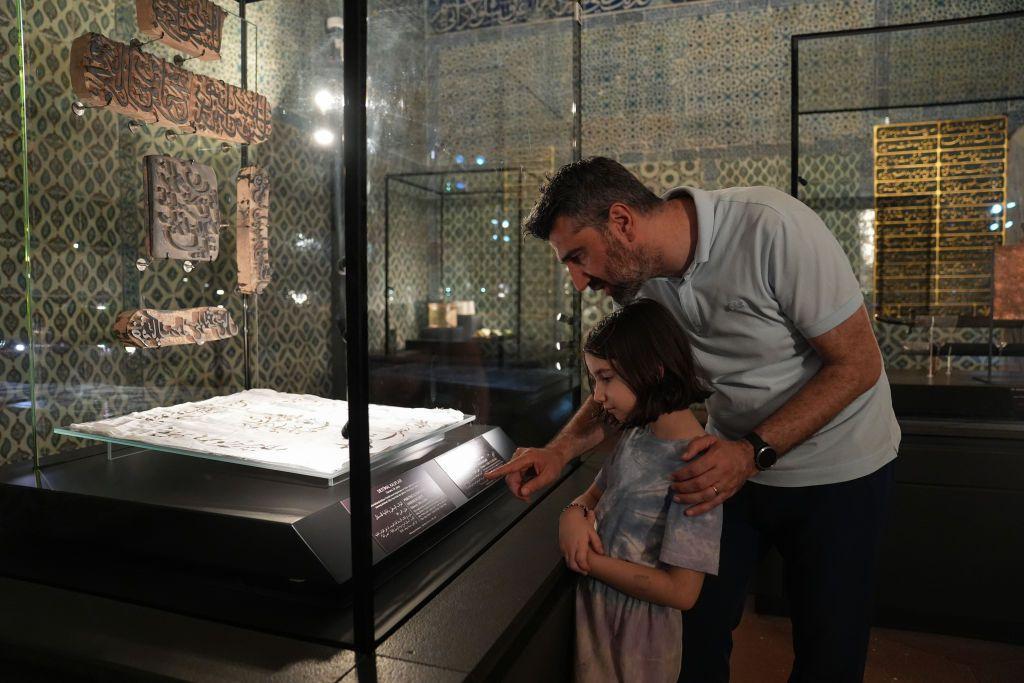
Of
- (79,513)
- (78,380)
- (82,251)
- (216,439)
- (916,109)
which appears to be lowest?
(79,513)

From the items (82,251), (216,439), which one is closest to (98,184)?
(82,251)

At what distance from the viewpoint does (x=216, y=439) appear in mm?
1444

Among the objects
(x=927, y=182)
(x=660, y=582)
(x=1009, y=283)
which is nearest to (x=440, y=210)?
(x=660, y=582)

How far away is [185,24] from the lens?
155cm

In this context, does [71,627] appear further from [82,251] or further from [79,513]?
[82,251]

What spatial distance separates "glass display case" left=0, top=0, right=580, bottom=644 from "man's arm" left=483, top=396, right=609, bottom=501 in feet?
0.48

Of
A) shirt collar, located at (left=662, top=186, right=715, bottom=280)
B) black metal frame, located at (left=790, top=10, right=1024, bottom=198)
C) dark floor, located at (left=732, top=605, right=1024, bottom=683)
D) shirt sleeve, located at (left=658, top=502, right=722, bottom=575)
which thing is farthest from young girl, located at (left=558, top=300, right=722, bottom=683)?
black metal frame, located at (left=790, top=10, right=1024, bottom=198)

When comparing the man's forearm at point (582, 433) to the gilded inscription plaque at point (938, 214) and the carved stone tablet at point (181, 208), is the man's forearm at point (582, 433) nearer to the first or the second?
the carved stone tablet at point (181, 208)

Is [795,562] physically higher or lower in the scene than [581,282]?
lower

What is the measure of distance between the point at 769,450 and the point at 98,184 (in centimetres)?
149

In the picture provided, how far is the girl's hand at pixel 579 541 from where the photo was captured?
1.25 m

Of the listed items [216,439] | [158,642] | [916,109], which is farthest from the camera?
[916,109]

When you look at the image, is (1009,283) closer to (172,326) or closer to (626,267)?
(626,267)

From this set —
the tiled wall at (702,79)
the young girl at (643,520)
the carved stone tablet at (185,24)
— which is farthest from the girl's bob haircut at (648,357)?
the tiled wall at (702,79)
